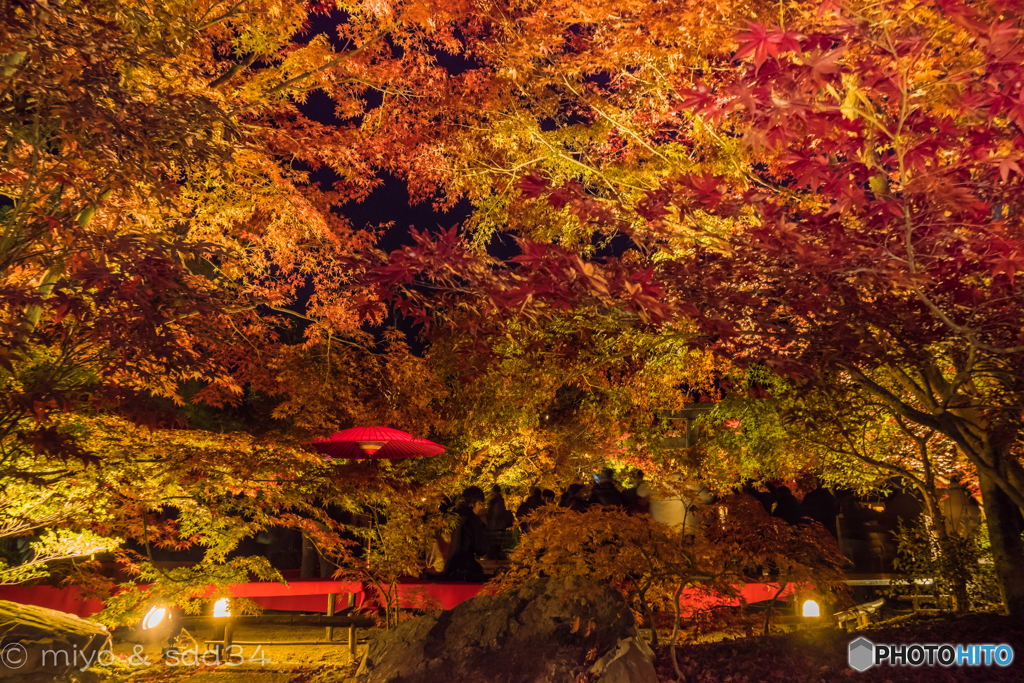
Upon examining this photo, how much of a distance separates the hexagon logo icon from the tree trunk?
188cm

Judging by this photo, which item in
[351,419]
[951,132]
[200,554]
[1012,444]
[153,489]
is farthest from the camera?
[200,554]

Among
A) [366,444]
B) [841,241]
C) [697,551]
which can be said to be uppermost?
[841,241]

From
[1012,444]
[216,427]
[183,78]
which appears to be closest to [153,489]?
[183,78]

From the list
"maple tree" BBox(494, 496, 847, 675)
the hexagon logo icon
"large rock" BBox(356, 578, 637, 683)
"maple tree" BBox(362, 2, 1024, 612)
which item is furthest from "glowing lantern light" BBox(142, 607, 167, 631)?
the hexagon logo icon

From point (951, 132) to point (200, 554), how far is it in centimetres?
1616

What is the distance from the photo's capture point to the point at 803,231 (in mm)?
3107

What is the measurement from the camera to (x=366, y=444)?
295 inches

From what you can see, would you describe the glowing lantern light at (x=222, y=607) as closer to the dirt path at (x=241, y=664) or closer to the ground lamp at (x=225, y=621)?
the ground lamp at (x=225, y=621)

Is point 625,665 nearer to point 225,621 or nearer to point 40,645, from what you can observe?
point 40,645

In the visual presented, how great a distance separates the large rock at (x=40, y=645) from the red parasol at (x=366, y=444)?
8.69 feet

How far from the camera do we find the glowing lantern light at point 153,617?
23.2 feet

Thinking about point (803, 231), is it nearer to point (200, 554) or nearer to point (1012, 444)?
point (1012, 444)

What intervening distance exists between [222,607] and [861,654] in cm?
643

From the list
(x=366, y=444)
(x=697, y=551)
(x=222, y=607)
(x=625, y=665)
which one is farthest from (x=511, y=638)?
(x=222, y=607)
